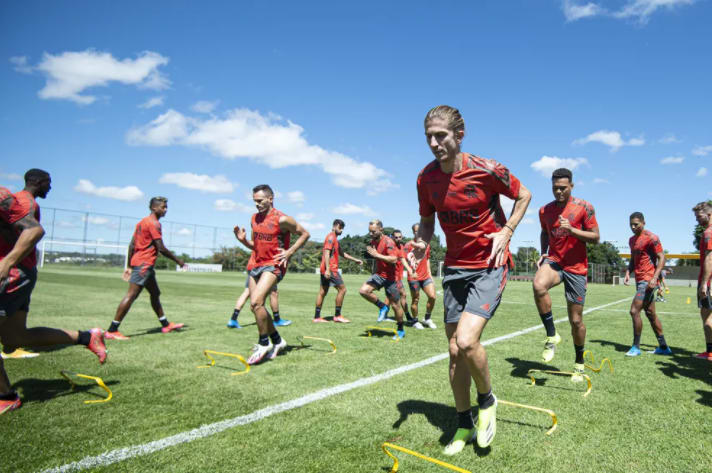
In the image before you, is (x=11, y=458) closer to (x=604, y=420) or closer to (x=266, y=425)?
(x=266, y=425)

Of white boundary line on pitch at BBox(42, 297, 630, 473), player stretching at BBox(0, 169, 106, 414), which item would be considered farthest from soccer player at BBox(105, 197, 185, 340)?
white boundary line on pitch at BBox(42, 297, 630, 473)

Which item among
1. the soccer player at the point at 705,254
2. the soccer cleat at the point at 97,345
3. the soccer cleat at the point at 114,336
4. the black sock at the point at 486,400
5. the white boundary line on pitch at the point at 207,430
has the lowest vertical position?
the soccer cleat at the point at 114,336

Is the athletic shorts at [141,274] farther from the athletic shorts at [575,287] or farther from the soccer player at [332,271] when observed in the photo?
the athletic shorts at [575,287]

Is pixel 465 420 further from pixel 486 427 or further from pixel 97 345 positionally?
pixel 97 345

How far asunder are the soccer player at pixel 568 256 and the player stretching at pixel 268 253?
3.60 meters

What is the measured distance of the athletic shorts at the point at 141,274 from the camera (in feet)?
26.5

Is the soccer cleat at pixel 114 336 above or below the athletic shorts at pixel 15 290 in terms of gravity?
below

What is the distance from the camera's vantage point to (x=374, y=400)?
14.4 ft

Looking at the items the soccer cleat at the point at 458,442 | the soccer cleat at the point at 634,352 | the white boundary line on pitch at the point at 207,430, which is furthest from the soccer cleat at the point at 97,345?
the soccer cleat at the point at 634,352

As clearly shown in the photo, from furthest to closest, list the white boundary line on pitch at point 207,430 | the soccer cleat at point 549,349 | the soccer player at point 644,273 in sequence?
the soccer player at point 644,273 < the soccer cleat at point 549,349 < the white boundary line on pitch at point 207,430

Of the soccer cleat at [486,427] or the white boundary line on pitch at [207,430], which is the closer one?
the white boundary line on pitch at [207,430]

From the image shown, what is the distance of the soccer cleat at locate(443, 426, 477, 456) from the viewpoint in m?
3.21

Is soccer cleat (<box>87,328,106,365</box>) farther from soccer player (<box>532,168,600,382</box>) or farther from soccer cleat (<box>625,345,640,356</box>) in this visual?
soccer cleat (<box>625,345,640,356</box>)

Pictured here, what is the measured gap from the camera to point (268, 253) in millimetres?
6605
